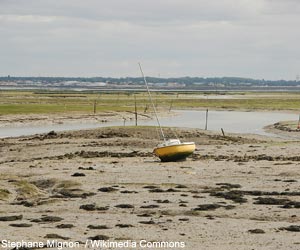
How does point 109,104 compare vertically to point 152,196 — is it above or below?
below

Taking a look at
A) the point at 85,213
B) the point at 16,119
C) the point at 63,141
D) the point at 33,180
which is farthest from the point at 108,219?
the point at 16,119

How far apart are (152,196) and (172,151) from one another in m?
10.7

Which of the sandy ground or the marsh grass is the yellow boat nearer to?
the sandy ground

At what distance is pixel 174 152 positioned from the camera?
3759 centimetres

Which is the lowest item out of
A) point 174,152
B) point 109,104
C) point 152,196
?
point 109,104

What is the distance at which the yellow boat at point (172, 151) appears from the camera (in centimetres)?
3741

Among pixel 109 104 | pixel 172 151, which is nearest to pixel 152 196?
pixel 172 151

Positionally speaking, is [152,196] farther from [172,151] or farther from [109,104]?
[109,104]

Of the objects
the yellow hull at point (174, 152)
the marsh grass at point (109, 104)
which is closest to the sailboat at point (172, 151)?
the yellow hull at point (174, 152)

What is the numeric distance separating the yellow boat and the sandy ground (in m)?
0.48

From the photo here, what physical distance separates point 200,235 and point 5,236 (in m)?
5.07

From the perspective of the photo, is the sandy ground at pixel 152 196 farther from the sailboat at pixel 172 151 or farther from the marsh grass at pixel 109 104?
the marsh grass at pixel 109 104

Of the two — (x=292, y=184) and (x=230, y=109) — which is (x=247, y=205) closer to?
(x=292, y=184)

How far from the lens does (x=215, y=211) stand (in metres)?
23.6
